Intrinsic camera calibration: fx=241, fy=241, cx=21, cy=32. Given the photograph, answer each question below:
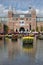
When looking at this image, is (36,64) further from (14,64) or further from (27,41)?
(27,41)

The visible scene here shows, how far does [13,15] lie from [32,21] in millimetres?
4952

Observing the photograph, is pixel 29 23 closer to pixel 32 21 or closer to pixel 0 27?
pixel 32 21

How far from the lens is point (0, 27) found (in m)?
39.9

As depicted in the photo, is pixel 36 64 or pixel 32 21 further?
pixel 32 21

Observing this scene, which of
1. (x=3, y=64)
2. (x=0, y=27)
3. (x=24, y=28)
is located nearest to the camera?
(x=3, y=64)

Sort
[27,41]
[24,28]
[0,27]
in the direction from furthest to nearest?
[24,28], [0,27], [27,41]

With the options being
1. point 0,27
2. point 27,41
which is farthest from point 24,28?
point 27,41

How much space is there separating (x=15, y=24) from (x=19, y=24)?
953 mm

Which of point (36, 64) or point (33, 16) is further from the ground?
point (33, 16)

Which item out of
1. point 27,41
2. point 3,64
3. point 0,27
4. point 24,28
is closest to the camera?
point 3,64

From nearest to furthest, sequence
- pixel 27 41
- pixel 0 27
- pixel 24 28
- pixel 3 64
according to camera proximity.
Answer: pixel 3 64 < pixel 27 41 < pixel 0 27 < pixel 24 28

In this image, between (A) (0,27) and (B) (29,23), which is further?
(B) (29,23)

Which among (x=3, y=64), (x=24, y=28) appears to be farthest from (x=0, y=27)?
(x=3, y=64)

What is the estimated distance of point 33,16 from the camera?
190 ft
